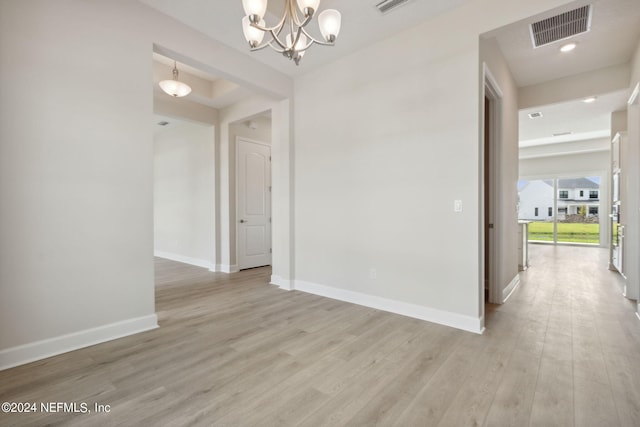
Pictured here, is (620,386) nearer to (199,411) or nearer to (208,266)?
(199,411)

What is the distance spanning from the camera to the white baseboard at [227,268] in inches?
216

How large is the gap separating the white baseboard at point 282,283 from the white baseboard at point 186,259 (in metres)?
1.81

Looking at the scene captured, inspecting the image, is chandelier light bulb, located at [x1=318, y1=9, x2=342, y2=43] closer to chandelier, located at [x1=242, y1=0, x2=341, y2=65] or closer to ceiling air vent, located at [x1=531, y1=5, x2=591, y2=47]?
chandelier, located at [x1=242, y1=0, x2=341, y2=65]

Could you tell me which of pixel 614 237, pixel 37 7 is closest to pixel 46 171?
pixel 37 7

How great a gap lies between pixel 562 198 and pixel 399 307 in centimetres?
985

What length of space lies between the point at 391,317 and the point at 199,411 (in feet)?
6.79

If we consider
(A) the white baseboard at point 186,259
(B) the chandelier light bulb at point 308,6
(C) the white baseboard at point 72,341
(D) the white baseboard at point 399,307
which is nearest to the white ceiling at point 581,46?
(B) the chandelier light bulb at point 308,6

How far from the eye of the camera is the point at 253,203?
19.6 feet

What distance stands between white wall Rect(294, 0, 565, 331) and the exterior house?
24.8ft

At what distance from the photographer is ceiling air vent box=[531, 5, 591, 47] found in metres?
2.83

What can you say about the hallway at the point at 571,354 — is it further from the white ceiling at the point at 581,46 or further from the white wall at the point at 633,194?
the white ceiling at the point at 581,46

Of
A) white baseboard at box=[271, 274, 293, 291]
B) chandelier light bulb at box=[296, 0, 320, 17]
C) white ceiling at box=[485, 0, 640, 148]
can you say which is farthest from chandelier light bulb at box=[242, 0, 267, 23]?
white baseboard at box=[271, 274, 293, 291]

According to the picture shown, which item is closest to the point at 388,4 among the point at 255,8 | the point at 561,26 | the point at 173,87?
the point at 255,8

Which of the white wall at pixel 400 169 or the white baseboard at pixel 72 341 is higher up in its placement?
the white wall at pixel 400 169
